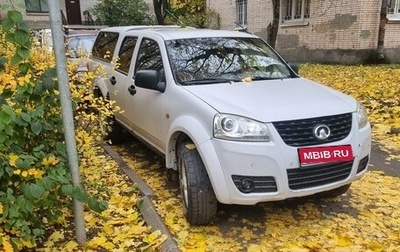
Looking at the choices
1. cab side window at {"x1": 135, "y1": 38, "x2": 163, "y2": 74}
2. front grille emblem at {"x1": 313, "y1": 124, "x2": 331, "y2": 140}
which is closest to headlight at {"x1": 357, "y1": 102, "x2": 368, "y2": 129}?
front grille emblem at {"x1": 313, "y1": 124, "x2": 331, "y2": 140}

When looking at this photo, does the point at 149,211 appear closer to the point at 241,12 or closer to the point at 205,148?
the point at 205,148

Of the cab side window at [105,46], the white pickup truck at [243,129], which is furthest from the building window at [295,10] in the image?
the white pickup truck at [243,129]

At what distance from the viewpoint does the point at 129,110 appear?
4898 mm

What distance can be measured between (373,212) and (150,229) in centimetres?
203

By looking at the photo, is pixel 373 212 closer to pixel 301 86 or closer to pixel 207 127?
pixel 301 86

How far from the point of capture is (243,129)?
9.82 feet

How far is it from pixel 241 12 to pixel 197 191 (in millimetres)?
17594

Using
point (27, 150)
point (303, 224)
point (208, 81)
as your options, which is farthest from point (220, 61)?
point (27, 150)

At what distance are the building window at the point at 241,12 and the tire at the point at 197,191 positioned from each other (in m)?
16.9

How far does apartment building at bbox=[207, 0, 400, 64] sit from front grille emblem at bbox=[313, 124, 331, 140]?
34.5ft

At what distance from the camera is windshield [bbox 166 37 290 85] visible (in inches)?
156

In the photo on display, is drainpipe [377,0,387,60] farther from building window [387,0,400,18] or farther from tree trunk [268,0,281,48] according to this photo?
tree trunk [268,0,281,48]

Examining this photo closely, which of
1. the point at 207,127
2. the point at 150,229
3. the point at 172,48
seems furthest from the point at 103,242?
the point at 172,48

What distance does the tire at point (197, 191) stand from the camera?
318 cm
